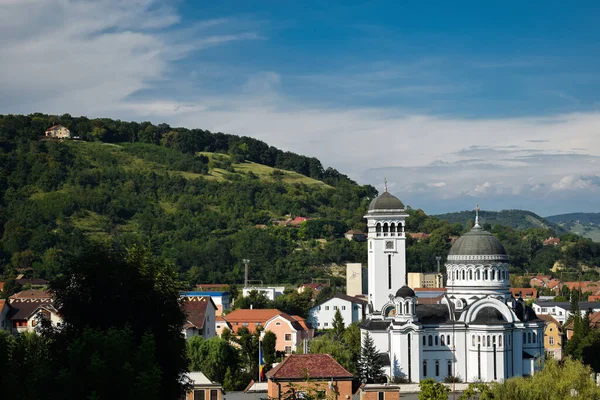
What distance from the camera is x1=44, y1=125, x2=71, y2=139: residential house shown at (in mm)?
189625

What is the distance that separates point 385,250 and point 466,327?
865cm

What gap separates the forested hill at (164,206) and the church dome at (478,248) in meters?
60.2

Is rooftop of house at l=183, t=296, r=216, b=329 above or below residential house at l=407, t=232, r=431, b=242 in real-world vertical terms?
below

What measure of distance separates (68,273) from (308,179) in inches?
6095

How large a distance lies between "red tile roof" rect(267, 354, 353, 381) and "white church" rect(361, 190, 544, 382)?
14894 millimetres

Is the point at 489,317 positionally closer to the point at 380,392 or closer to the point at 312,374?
the point at 312,374

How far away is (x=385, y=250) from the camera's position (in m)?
73.6

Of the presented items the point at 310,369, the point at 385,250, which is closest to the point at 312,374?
the point at 310,369

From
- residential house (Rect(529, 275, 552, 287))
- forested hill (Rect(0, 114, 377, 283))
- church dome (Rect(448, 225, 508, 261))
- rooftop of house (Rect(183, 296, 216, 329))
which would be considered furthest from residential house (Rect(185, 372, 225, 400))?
residential house (Rect(529, 275, 552, 287))

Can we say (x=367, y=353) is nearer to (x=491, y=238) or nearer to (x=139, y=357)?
(x=491, y=238)

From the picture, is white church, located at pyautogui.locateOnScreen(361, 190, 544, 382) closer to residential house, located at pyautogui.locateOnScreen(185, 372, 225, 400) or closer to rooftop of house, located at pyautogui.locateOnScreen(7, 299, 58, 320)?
residential house, located at pyautogui.locateOnScreen(185, 372, 225, 400)

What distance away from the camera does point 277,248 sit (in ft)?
489

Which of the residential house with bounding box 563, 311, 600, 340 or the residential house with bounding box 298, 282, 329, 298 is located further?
the residential house with bounding box 298, 282, 329, 298

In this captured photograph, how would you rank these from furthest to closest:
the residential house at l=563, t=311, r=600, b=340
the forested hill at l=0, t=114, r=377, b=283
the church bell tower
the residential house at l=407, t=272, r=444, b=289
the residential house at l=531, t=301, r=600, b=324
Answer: the forested hill at l=0, t=114, r=377, b=283
the residential house at l=407, t=272, r=444, b=289
the residential house at l=531, t=301, r=600, b=324
the residential house at l=563, t=311, r=600, b=340
the church bell tower
